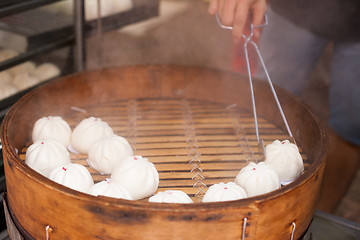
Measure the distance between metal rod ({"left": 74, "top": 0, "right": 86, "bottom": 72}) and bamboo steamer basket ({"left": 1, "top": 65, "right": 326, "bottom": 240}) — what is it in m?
0.43

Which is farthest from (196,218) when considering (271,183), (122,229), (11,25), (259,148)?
(11,25)

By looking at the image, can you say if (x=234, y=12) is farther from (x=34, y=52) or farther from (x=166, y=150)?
(x=34, y=52)

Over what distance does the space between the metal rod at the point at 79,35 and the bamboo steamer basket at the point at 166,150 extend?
43 cm

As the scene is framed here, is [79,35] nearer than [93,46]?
Yes

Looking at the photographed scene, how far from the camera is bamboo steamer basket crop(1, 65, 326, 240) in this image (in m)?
1.18

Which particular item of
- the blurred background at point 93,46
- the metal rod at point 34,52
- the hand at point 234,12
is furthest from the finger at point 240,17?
the metal rod at point 34,52

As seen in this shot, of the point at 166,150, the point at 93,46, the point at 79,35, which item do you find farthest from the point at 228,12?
the point at 93,46

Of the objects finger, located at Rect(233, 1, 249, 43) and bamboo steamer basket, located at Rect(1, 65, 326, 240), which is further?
finger, located at Rect(233, 1, 249, 43)

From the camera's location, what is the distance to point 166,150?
186cm

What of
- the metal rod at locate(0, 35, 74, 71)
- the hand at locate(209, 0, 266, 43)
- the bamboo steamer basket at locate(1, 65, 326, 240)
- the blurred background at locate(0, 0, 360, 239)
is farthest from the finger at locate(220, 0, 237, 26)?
the metal rod at locate(0, 35, 74, 71)

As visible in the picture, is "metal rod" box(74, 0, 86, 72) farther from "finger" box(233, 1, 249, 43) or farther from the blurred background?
"finger" box(233, 1, 249, 43)

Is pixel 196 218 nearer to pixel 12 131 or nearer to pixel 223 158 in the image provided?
pixel 223 158

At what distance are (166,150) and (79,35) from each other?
109 centimetres

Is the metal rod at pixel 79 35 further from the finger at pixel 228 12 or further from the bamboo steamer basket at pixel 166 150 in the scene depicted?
the finger at pixel 228 12
